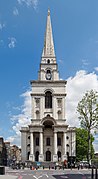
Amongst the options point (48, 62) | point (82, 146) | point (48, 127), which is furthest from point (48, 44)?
point (82, 146)

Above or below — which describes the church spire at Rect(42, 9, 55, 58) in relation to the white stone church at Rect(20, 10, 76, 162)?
above

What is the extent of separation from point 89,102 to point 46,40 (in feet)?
140

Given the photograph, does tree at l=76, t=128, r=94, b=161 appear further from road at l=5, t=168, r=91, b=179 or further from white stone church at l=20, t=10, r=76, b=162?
road at l=5, t=168, r=91, b=179

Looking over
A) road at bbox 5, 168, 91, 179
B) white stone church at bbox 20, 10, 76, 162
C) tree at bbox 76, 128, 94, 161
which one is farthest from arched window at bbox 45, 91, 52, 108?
road at bbox 5, 168, 91, 179

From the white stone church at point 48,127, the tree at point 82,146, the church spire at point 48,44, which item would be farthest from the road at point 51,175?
the tree at point 82,146

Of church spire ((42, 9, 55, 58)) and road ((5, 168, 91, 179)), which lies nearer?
road ((5, 168, 91, 179))

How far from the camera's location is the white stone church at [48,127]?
89.6 meters

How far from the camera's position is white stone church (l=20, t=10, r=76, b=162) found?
89.6 metres

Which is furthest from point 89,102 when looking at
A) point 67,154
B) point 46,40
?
point 46,40

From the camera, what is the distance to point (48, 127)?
9438 cm

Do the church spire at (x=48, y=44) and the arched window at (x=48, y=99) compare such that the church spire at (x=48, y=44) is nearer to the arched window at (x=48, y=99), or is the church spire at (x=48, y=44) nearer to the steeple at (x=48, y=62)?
the steeple at (x=48, y=62)

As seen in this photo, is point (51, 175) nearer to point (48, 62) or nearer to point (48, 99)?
point (48, 99)

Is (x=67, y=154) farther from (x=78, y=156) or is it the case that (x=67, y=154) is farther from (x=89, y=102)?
(x=89, y=102)

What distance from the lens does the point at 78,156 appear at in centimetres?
11188
